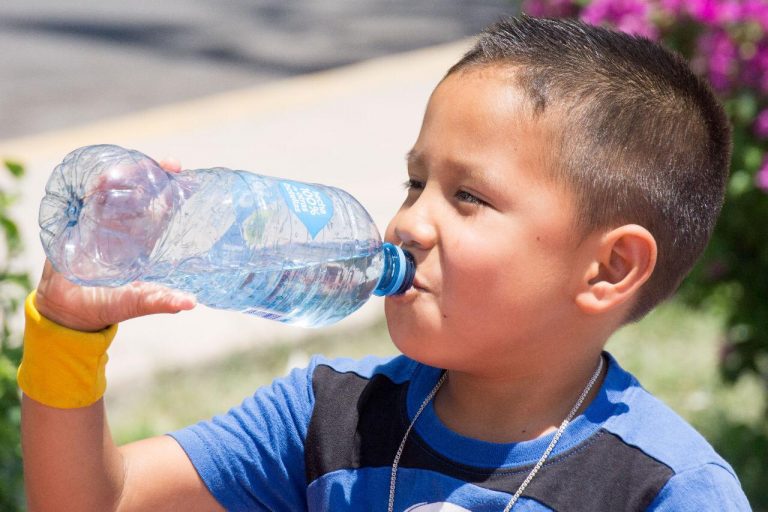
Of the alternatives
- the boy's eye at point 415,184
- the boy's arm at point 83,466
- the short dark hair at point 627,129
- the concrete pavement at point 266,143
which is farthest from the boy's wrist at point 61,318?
the concrete pavement at point 266,143

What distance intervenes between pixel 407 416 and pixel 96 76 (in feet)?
25.7

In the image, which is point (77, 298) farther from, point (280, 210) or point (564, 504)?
point (564, 504)

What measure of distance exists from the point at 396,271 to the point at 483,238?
15cm

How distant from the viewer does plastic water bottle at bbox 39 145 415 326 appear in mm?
2031

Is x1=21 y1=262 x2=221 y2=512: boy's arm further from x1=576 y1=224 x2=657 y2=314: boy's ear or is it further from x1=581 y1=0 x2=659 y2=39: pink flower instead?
x1=581 y1=0 x2=659 y2=39: pink flower

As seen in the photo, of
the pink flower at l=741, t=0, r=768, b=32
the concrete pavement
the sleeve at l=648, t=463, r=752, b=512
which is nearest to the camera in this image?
the sleeve at l=648, t=463, r=752, b=512

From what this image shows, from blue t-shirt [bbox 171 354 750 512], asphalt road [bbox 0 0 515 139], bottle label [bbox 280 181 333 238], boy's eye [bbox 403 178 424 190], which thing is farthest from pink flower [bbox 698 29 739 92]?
asphalt road [bbox 0 0 515 139]

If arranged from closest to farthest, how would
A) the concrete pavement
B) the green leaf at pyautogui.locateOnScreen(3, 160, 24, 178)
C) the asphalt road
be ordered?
the green leaf at pyautogui.locateOnScreen(3, 160, 24, 178)
the concrete pavement
the asphalt road

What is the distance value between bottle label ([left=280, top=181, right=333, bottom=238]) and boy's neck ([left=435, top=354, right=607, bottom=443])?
0.38 metres

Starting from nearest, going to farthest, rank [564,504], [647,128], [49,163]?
[564,504] < [647,128] < [49,163]

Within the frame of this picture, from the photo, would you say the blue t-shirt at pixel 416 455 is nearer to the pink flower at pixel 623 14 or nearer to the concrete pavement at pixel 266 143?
the pink flower at pixel 623 14

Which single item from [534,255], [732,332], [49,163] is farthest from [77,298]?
[49,163]

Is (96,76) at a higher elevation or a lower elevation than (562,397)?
lower

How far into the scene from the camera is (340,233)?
228 cm
